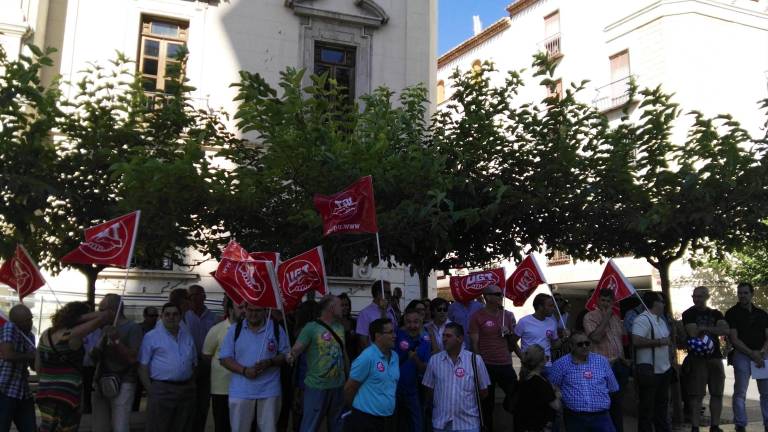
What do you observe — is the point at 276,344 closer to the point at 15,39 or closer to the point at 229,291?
the point at 229,291

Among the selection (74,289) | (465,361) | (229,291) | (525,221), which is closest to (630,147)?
(525,221)

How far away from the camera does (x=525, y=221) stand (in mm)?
11922

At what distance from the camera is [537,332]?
8508mm

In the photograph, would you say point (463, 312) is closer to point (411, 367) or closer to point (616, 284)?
point (616, 284)

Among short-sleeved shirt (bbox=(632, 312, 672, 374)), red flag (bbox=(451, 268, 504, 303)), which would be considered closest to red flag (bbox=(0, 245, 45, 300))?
red flag (bbox=(451, 268, 504, 303))

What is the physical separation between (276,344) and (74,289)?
10744mm

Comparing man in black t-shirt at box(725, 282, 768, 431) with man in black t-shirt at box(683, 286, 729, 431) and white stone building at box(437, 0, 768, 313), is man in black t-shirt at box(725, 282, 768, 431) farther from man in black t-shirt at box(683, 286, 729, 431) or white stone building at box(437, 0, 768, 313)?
white stone building at box(437, 0, 768, 313)

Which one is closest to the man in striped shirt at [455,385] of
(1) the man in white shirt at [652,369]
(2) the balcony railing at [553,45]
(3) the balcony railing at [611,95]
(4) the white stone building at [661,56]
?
(1) the man in white shirt at [652,369]

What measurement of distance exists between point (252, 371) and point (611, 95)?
2417 cm

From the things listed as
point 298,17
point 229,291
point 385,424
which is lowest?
point 385,424

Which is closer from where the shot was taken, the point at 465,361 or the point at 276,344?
the point at 465,361

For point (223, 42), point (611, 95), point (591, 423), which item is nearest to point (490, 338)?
point (591, 423)

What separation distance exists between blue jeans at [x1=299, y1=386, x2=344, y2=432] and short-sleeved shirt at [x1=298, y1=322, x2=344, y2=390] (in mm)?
78

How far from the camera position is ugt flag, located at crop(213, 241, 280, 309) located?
23.5ft
